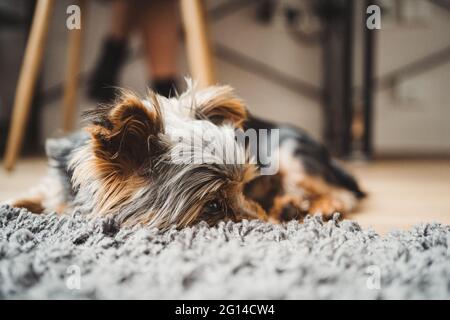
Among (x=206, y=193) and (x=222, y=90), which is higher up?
(x=222, y=90)

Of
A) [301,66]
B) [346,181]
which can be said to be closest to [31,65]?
[346,181]

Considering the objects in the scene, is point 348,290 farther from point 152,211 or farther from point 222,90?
point 222,90

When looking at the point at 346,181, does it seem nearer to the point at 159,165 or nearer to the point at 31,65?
the point at 159,165

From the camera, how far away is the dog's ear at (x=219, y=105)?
1.31 meters

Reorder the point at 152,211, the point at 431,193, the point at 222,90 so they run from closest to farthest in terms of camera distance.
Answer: the point at 152,211 → the point at 222,90 → the point at 431,193

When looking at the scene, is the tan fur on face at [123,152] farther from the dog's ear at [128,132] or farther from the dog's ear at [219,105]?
the dog's ear at [219,105]

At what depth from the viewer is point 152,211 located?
1.15 metres

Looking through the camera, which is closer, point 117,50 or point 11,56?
point 117,50

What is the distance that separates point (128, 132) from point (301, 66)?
272cm

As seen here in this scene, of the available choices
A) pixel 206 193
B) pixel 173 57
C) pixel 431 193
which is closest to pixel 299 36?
pixel 173 57

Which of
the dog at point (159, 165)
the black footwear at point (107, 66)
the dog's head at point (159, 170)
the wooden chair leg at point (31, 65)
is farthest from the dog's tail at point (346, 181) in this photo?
the black footwear at point (107, 66)
